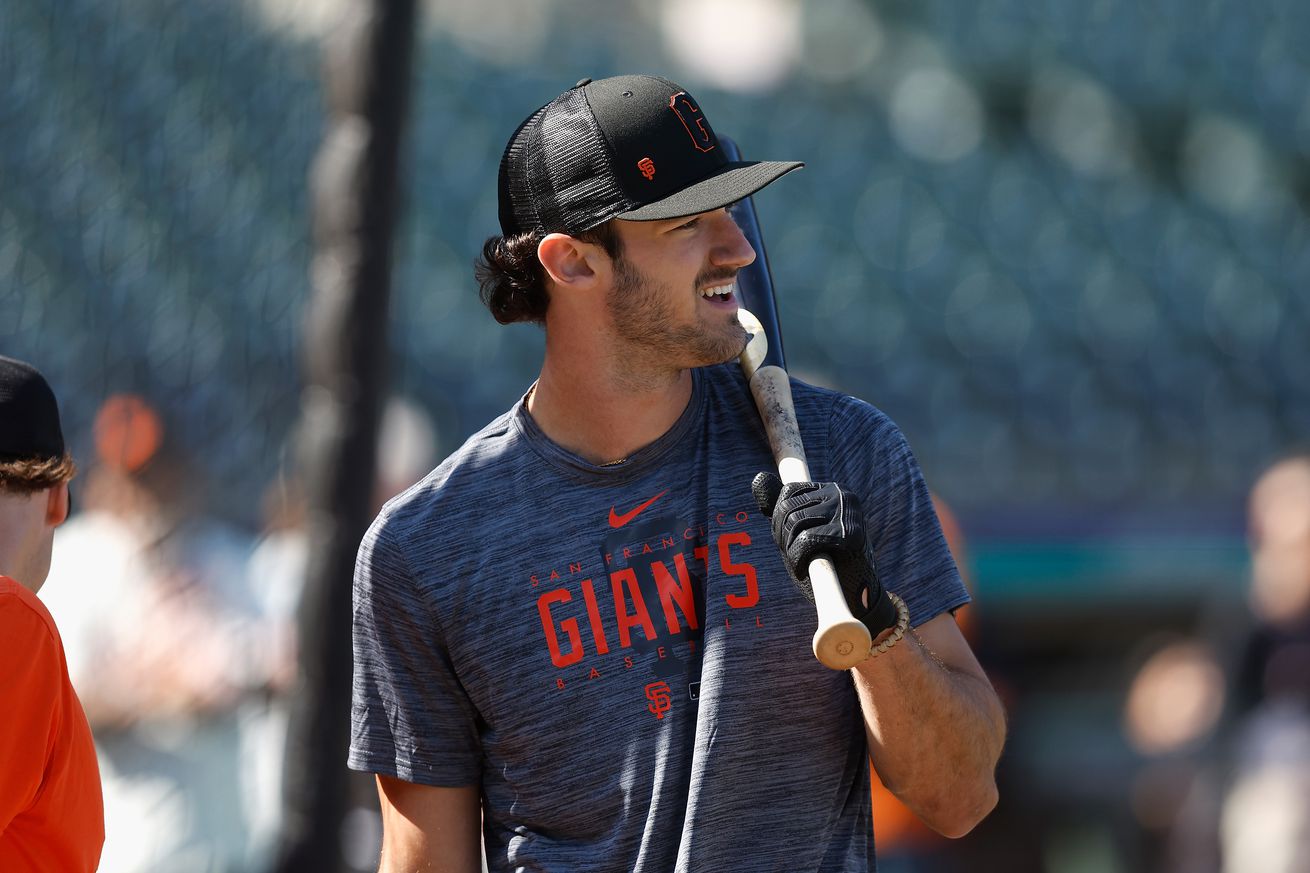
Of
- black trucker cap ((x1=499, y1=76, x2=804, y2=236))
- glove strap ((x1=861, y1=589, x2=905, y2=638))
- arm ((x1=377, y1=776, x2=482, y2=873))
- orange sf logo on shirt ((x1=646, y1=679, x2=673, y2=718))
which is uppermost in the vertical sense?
black trucker cap ((x1=499, y1=76, x2=804, y2=236))

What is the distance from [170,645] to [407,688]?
113 inches

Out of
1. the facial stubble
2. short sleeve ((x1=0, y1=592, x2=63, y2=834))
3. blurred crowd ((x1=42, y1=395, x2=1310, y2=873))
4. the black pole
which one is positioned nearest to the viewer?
short sleeve ((x1=0, y1=592, x2=63, y2=834))

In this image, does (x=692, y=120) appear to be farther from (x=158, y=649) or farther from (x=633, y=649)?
(x=158, y=649)

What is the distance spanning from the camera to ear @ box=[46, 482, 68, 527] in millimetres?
2145

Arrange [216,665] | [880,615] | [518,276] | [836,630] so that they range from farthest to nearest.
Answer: [216,665] < [518,276] < [880,615] < [836,630]

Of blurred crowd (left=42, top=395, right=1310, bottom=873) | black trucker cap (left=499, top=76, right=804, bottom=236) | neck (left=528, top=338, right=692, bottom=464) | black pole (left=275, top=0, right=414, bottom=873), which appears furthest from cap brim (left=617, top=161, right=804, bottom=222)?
blurred crowd (left=42, top=395, right=1310, bottom=873)

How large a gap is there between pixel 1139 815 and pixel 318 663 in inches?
164

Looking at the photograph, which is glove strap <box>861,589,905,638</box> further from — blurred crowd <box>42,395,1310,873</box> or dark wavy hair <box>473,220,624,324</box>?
blurred crowd <box>42,395,1310,873</box>

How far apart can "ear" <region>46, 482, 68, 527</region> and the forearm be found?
109 centimetres

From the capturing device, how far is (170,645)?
15.3 feet

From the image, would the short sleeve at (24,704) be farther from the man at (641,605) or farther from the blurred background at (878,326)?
the blurred background at (878,326)

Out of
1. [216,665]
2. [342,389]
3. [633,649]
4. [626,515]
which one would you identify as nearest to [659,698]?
[633,649]

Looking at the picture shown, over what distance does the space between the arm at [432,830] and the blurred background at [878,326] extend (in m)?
1.01

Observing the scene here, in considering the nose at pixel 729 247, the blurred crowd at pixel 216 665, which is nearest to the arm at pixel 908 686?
the nose at pixel 729 247
